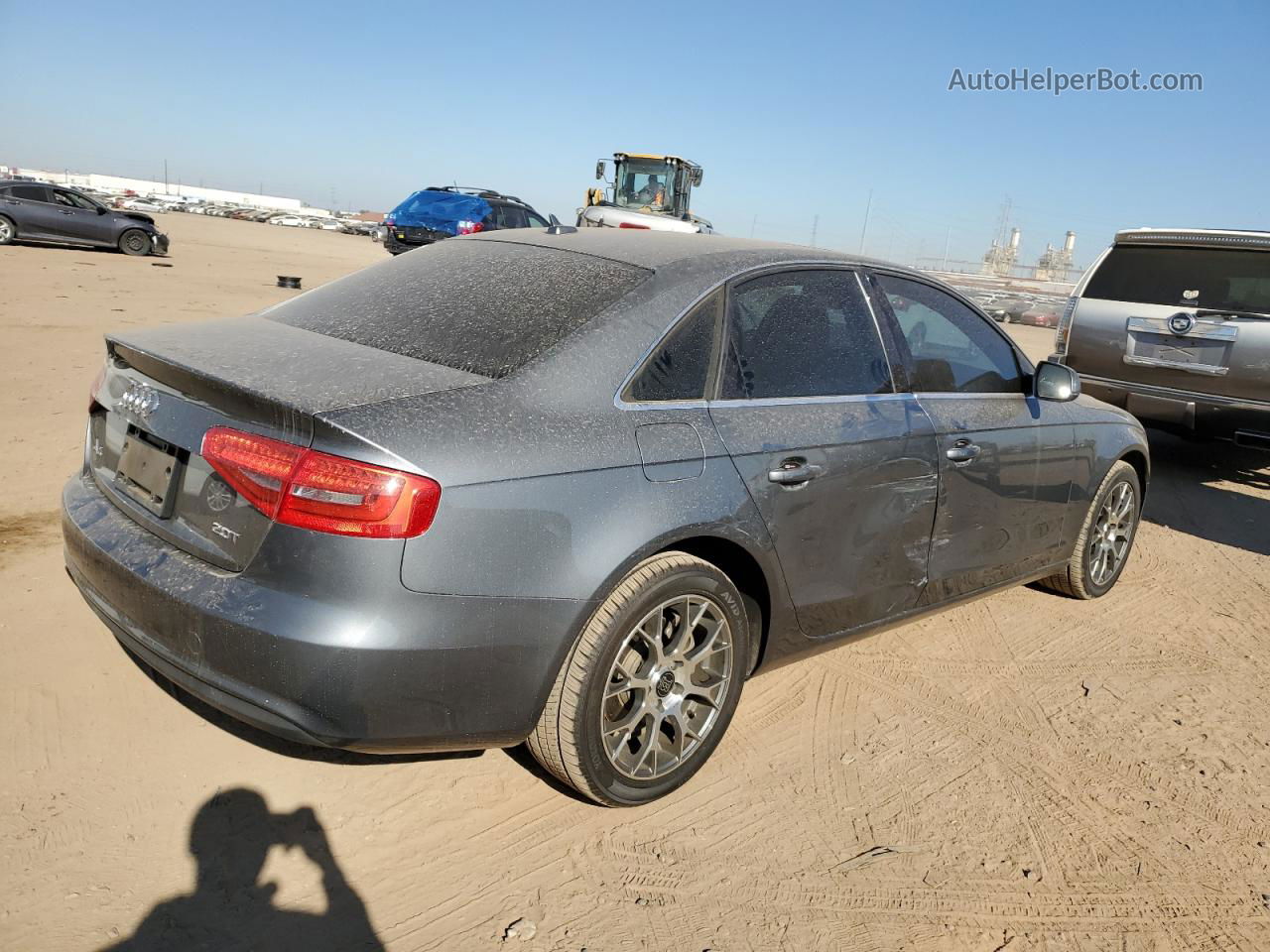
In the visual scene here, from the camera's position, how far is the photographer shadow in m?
2.25

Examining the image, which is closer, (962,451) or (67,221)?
(962,451)

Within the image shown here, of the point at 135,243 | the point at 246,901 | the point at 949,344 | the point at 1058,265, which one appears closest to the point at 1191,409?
the point at 949,344

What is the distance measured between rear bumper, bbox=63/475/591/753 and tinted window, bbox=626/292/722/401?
2.23ft

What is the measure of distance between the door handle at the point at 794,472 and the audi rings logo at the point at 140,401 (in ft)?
5.76

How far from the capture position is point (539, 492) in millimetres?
2434

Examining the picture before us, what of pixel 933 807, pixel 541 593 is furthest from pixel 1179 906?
pixel 541 593

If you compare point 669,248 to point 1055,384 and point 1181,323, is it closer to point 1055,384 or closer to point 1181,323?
point 1055,384

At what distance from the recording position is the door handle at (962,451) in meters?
3.67

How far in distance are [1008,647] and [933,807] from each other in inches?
59.6

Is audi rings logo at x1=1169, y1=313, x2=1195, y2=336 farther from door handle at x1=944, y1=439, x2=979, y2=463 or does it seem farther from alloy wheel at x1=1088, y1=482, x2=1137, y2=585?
door handle at x1=944, y1=439, x2=979, y2=463

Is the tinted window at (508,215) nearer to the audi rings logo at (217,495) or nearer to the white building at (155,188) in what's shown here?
the audi rings logo at (217,495)

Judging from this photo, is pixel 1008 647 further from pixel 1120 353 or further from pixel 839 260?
pixel 1120 353

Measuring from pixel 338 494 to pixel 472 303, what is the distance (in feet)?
3.30

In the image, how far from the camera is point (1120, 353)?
7.45 m
